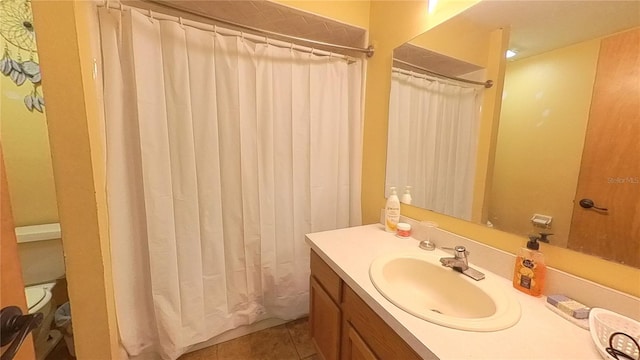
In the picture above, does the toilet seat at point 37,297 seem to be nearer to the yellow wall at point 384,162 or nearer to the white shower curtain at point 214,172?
the white shower curtain at point 214,172

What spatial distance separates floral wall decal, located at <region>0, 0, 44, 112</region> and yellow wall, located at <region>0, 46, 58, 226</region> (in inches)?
0.5

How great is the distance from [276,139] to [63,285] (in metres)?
1.54

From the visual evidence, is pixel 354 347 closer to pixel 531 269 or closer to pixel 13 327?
pixel 531 269

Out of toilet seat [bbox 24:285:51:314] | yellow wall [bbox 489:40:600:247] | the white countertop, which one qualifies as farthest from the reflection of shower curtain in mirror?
toilet seat [bbox 24:285:51:314]

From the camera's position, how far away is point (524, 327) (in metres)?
0.58

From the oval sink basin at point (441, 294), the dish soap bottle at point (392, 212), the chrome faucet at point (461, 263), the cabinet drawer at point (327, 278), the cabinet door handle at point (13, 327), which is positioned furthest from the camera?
the dish soap bottle at point (392, 212)

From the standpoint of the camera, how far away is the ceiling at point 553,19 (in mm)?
605

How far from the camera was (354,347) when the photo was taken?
2.72 feet

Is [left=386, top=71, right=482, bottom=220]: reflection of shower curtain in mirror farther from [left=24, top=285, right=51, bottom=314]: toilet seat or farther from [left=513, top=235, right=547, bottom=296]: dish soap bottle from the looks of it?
[left=24, top=285, right=51, bottom=314]: toilet seat

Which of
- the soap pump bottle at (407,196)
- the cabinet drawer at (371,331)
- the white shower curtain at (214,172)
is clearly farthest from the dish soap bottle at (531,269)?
the white shower curtain at (214,172)

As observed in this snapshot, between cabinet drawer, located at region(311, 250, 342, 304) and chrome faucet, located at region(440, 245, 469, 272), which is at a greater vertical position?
chrome faucet, located at region(440, 245, 469, 272)

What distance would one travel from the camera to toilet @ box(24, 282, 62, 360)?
1.14m

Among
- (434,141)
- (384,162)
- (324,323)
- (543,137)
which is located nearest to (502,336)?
(543,137)

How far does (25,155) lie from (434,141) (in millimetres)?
2288
